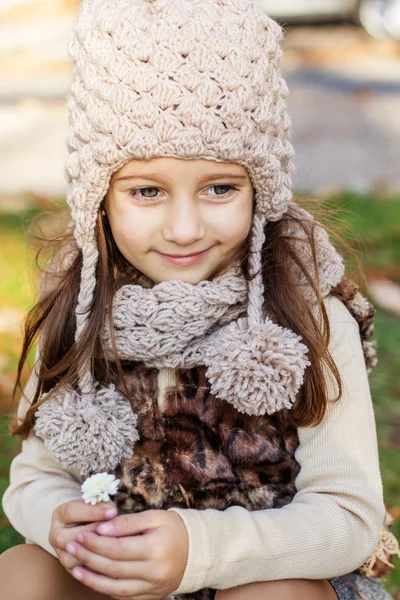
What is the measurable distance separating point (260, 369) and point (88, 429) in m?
0.39

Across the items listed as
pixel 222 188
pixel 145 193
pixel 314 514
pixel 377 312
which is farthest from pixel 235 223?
pixel 377 312

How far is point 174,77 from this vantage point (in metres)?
1.65

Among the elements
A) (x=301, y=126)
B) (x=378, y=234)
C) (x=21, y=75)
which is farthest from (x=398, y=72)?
(x=378, y=234)

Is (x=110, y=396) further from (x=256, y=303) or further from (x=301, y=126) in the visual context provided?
(x=301, y=126)

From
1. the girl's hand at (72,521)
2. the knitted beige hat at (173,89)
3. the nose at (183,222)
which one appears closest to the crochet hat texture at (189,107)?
the knitted beige hat at (173,89)

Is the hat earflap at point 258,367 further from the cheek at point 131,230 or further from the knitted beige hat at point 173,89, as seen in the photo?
the cheek at point 131,230

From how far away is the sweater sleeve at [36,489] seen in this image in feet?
6.23

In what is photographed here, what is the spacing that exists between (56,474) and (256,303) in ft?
2.07

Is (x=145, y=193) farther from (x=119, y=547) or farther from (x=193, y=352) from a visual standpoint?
(x=119, y=547)

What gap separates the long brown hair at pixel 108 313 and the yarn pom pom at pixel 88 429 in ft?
0.16

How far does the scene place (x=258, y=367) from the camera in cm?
172

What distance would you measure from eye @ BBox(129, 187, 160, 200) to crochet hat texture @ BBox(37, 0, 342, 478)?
0.06 metres

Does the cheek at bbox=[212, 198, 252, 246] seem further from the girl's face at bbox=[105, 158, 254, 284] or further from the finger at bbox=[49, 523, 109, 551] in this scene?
the finger at bbox=[49, 523, 109, 551]

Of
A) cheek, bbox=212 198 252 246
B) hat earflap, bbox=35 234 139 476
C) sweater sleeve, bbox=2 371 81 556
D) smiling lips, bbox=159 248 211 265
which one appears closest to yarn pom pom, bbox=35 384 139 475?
hat earflap, bbox=35 234 139 476
